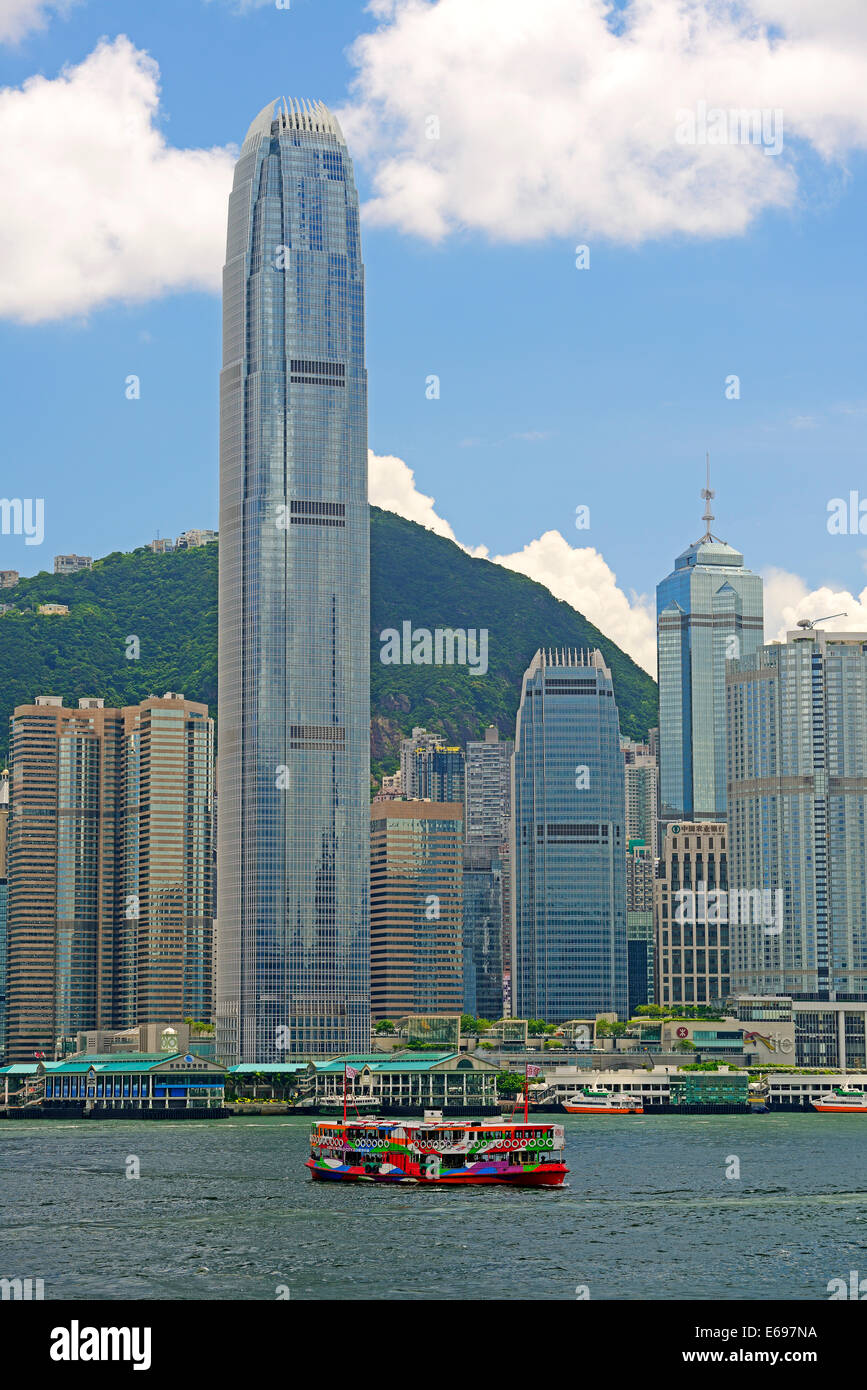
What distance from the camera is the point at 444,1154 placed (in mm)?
128125

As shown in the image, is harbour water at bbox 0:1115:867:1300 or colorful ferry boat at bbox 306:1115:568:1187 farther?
colorful ferry boat at bbox 306:1115:568:1187

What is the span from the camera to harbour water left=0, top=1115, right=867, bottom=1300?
77.2 m

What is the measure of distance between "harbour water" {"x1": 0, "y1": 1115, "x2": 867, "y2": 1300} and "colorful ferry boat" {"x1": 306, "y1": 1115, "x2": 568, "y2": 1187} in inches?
101

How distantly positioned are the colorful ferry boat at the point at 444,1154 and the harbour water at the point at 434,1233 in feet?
8.46

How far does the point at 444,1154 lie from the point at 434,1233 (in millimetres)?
31700

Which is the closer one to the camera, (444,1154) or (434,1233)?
(434,1233)

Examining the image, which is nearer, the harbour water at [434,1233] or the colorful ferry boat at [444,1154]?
the harbour water at [434,1233]

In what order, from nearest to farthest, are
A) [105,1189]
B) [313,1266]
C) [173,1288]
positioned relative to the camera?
[173,1288] → [313,1266] → [105,1189]

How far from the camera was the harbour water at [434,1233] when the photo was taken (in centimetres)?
7719
